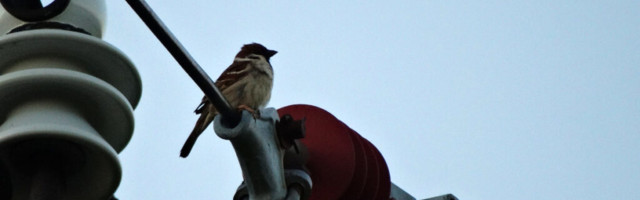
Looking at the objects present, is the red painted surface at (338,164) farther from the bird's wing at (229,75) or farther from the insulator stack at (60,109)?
the bird's wing at (229,75)

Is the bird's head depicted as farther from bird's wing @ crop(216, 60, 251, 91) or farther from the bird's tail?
the bird's tail

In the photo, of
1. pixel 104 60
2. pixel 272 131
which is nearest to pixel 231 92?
pixel 272 131

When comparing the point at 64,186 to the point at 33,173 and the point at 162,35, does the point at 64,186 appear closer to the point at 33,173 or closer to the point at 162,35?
the point at 33,173

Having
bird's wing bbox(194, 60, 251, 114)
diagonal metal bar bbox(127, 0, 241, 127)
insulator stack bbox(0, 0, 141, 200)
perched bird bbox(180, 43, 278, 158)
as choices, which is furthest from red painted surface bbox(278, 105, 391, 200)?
bird's wing bbox(194, 60, 251, 114)

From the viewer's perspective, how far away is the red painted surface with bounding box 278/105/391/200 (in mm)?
2605

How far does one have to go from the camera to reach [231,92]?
19.1 ft

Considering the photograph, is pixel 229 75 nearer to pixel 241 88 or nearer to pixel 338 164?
pixel 241 88

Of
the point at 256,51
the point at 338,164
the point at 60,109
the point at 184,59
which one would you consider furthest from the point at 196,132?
the point at 60,109

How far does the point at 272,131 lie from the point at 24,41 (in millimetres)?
685

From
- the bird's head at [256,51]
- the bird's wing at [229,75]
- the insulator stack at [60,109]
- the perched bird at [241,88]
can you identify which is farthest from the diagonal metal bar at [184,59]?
the bird's head at [256,51]

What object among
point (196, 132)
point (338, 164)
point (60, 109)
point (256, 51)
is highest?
point (256, 51)

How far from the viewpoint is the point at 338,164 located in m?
2.61

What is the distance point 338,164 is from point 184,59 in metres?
0.60

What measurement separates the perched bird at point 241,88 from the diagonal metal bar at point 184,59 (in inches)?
132
